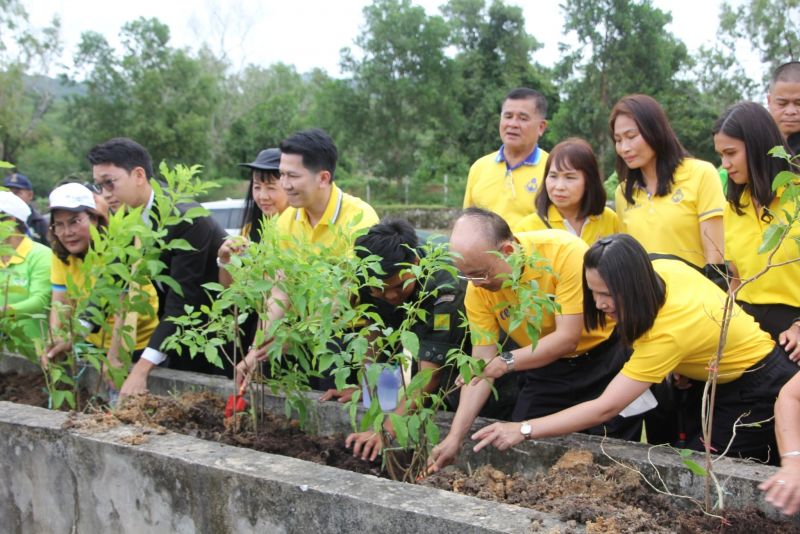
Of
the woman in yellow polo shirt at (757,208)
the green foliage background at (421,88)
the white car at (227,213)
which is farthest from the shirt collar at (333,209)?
the green foliage background at (421,88)

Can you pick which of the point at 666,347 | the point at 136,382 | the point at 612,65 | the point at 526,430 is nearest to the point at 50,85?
the point at 612,65

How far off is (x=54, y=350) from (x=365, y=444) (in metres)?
1.67

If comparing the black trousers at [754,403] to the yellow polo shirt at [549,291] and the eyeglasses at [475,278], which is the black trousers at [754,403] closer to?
the yellow polo shirt at [549,291]

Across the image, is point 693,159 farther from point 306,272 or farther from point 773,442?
point 306,272

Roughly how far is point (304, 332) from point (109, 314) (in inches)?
49.0

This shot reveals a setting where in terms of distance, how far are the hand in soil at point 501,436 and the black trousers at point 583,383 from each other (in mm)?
570

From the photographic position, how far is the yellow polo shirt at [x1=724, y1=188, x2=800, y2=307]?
122 inches

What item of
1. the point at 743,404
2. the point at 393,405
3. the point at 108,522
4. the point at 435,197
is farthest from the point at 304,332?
the point at 435,197

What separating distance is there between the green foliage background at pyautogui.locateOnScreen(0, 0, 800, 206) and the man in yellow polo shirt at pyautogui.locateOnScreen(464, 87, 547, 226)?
74.7 ft

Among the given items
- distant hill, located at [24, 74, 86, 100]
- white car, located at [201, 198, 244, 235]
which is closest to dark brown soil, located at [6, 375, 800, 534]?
white car, located at [201, 198, 244, 235]

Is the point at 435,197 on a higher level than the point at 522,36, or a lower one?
lower

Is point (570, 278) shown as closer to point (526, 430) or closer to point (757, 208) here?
point (526, 430)

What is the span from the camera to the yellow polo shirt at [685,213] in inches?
138

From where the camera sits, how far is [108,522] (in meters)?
2.87
